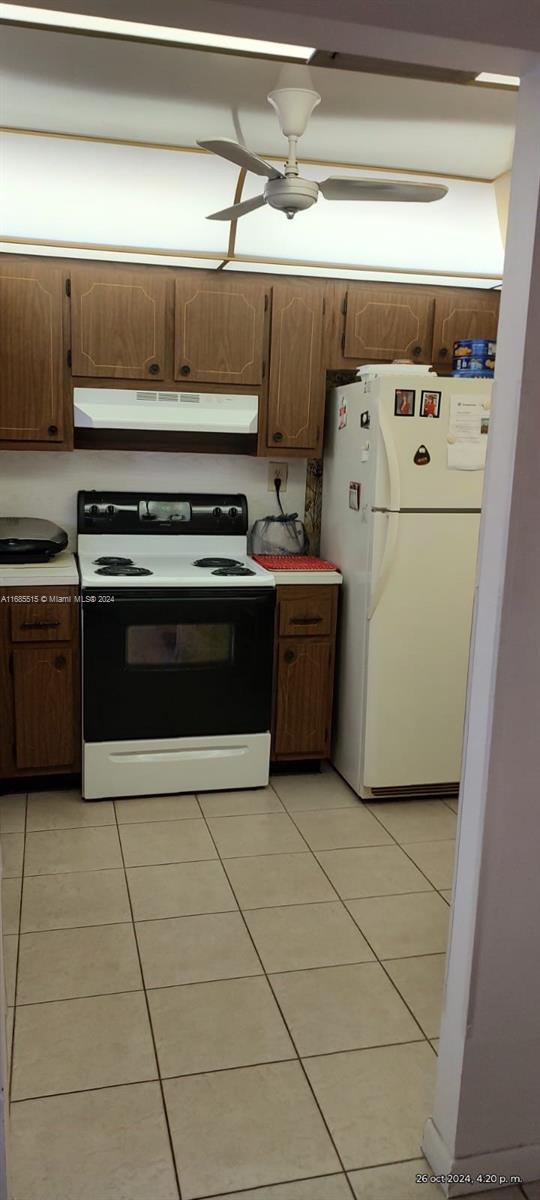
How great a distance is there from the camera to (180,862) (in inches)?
121

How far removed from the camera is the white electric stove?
3469 mm

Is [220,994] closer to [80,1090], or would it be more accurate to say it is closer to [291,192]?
[80,1090]

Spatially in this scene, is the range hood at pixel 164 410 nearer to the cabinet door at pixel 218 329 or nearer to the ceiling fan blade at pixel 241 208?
the cabinet door at pixel 218 329

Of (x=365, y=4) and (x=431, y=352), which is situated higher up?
(x=365, y=4)

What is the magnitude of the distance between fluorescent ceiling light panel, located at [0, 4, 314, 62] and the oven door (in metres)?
1.86

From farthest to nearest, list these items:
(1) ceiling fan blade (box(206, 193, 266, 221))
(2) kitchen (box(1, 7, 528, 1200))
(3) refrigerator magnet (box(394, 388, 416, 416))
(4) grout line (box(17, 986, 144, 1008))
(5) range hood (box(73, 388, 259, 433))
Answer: (5) range hood (box(73, 388, 259, 433)) < (3) refrigerator magnet (box(394, 388, 416, 416)) < (1) ceiling fan blade (box(206, 193, 266, 221)) < (2) kitchen (box(1, 7, 528, 1200)) < (4) grout line (box(17, 986, 144, 1008))

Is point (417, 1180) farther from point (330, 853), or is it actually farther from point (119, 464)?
point (119, 464)

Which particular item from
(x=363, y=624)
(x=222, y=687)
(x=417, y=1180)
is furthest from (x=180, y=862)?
(x=417, y=1180)

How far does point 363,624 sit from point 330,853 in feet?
2.99

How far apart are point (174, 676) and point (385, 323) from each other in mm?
1788

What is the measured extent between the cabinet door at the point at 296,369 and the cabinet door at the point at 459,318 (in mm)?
543

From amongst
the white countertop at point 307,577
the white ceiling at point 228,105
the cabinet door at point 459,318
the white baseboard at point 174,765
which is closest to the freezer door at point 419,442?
the white countertop at point 307,577

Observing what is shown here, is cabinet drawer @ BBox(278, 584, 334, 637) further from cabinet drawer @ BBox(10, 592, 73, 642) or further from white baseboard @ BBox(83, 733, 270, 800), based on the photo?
cabinet drawer @ BBox(10, 592, 73, 642)

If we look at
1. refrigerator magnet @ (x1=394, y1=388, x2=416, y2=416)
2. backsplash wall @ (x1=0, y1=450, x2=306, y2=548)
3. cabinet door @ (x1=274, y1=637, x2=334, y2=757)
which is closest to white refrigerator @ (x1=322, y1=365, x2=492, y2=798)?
refrigerator magnet @ (x1=394, y1=388, x2=416, y2=416)
